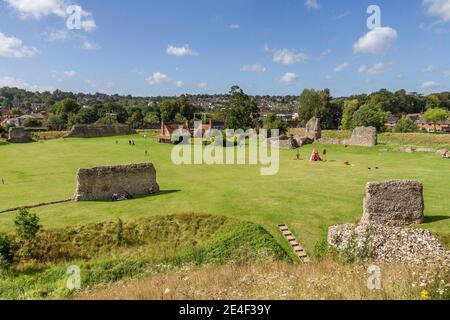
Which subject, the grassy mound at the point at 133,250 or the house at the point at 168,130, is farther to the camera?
the house at the point at 168,130

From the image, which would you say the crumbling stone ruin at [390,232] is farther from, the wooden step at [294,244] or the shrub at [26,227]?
the shrub at [26,227]

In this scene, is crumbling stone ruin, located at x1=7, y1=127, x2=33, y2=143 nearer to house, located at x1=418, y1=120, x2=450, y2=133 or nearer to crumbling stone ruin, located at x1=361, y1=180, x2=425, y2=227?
crumbling stone ruin, located at x1=361, y1=180, x2=425, y2=227

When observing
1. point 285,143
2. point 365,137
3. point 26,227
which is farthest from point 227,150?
point 26,227

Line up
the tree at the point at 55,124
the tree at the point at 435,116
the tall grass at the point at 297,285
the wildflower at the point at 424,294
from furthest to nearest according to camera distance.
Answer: the tree at the point at 55,124
the tree at the point at 435,116
the tall grass at the point at 297,285
the wildflower at the point at 424,294

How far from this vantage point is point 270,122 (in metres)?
82.4

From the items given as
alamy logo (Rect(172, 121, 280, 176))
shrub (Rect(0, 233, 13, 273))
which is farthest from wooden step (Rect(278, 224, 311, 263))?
alamy logo (Rect(172, 121, 280, 176))

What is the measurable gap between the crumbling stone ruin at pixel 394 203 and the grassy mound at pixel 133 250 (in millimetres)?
5036

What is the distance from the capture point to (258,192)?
83.8ft

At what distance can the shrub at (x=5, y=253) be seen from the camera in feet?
57.1

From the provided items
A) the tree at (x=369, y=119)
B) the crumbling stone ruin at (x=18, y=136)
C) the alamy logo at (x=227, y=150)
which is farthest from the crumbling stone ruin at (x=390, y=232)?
the crumbling stone ruin at (x=18, y=136)

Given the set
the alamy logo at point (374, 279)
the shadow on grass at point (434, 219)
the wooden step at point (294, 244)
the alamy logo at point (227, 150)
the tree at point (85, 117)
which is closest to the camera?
the alamy logo at point (374, 279)

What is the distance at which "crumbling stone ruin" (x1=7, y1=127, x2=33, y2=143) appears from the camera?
7562cm
